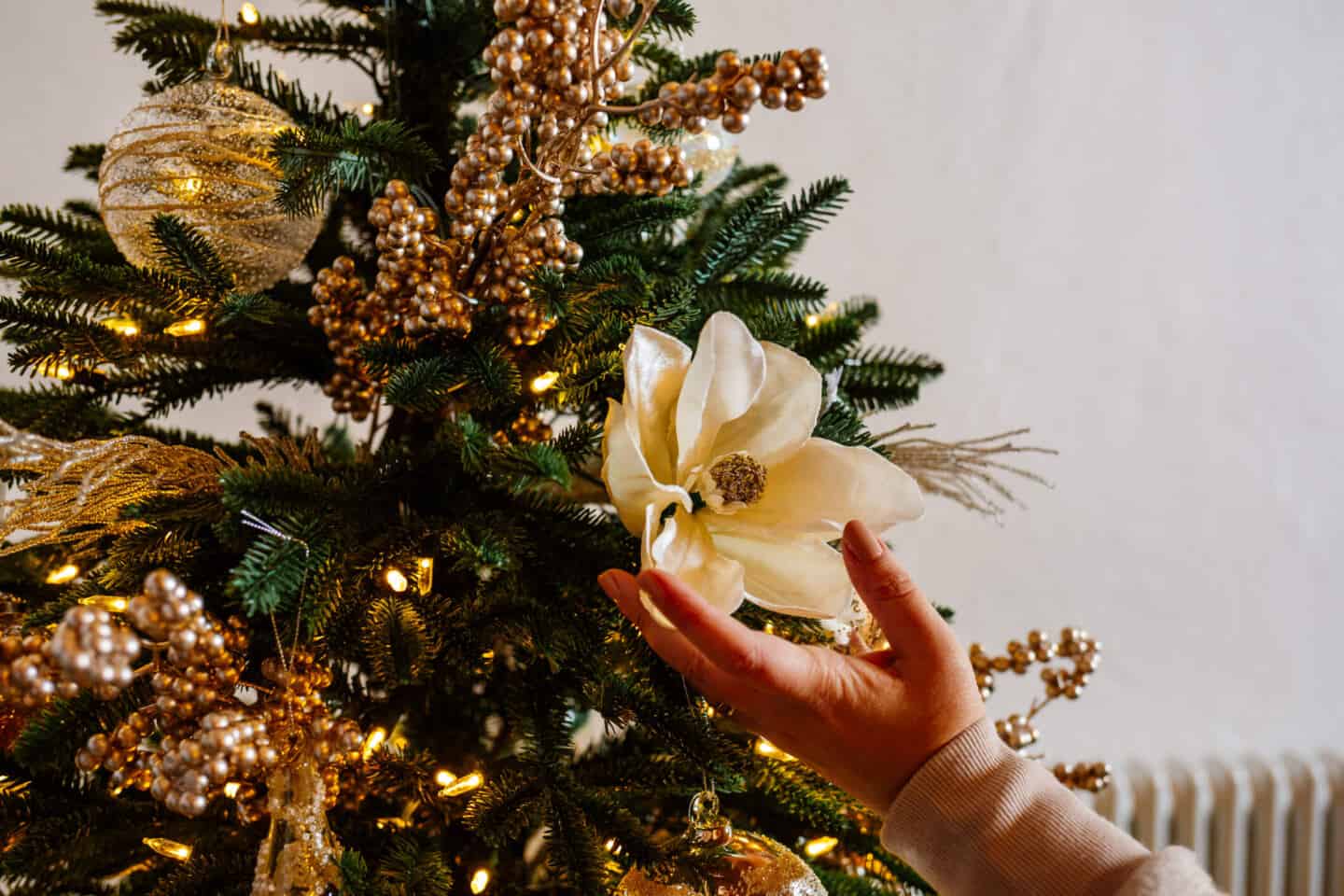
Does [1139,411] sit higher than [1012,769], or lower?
higher

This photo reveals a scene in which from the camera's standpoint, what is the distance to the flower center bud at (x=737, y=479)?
18.6 inches

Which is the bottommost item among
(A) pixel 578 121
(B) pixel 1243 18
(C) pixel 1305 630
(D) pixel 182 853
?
(D) pixel 182 853

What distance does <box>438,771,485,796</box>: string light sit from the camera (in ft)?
1.67

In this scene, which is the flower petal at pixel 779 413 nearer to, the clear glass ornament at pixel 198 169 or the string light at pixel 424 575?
the string light at pixel 424 575

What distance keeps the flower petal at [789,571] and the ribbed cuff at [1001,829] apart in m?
0.10

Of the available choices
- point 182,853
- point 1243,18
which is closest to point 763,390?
point 182,853

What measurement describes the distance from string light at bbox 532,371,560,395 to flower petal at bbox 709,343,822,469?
0.37ft

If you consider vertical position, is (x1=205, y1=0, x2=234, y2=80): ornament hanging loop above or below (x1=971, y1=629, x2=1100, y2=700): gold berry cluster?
above

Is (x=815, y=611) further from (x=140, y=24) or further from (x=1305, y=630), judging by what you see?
(x=1305, y=630)

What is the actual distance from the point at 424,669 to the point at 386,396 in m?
0.15

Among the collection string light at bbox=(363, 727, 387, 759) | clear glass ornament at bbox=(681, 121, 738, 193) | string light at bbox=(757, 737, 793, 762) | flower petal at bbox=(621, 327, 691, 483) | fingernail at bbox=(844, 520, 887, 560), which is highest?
clear glass ornament at bbox=(681, 121, 738, 193)

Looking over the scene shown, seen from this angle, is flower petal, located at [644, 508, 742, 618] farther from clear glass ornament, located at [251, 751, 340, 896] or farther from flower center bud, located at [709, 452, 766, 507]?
clear glass ornament, located at [251, 751, 340, 896]

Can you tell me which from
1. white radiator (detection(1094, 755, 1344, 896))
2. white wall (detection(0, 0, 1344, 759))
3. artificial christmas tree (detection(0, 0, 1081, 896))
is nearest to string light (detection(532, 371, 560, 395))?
artificial christmas tree (detection(0, 0, 1081, 896))

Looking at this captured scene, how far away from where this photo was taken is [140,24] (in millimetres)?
646
